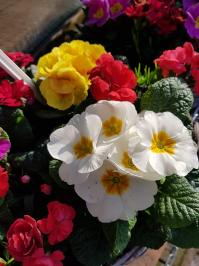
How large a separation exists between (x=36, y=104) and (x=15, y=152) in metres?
0.15

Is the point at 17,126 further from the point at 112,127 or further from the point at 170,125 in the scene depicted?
the point at 170,125

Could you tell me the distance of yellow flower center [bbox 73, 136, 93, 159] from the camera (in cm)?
107

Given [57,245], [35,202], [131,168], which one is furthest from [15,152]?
[131,168]

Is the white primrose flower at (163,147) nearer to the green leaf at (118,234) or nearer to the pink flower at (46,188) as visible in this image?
the green leaf at (118,234)

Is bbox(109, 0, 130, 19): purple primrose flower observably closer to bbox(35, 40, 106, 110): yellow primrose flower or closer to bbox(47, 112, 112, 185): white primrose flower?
bbox(35, 40, 106, 110): yellow primrose flower

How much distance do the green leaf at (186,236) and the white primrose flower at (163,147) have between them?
21 cm

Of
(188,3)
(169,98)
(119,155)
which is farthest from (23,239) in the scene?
(188,3)

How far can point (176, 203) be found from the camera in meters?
1.11

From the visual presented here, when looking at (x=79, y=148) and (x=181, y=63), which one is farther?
(x=181, y=63)

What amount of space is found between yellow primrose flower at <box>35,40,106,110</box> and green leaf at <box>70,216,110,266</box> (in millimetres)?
311

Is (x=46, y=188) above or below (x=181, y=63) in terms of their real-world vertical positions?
above

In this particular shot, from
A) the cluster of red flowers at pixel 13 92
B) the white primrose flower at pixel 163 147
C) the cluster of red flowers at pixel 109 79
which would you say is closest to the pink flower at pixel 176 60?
the cluster of red flowers at pixel 109 79

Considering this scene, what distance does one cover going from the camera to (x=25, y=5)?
90.5 inches

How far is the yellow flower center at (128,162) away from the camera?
41.1 inches
